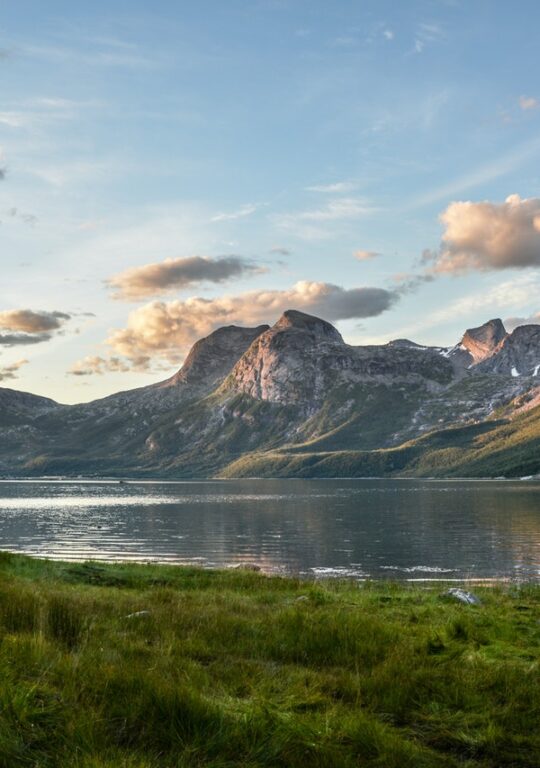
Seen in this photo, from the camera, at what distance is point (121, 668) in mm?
9250

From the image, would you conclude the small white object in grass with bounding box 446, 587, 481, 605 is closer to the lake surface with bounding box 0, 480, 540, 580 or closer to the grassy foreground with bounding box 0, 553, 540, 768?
the grassy foreground with bounding box 0, 553, 540, 768

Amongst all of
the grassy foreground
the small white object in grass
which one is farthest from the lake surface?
the grassy foreground

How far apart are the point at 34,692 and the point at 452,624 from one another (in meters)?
11.4

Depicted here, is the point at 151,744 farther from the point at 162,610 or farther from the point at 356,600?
the point at 356,600

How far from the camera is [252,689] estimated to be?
9641 mm

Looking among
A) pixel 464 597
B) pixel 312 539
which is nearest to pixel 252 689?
pixel 464 597

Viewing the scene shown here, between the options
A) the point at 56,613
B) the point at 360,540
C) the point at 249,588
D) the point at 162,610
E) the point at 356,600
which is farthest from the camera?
the point at 360,540

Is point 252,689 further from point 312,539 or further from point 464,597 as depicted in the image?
point 312,539

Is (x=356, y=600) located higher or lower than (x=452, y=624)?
lower

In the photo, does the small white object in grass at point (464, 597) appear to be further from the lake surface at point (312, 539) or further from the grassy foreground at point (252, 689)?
the lake surface at point (312, 539)

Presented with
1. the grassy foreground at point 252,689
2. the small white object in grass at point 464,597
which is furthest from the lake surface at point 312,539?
the grassy foreground at point 252,689

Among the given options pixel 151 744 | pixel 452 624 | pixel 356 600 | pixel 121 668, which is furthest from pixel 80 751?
pixel 356 600

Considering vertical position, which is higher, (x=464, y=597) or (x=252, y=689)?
(x=252, y=689)

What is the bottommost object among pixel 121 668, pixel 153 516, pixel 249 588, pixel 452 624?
pixel 153 516
